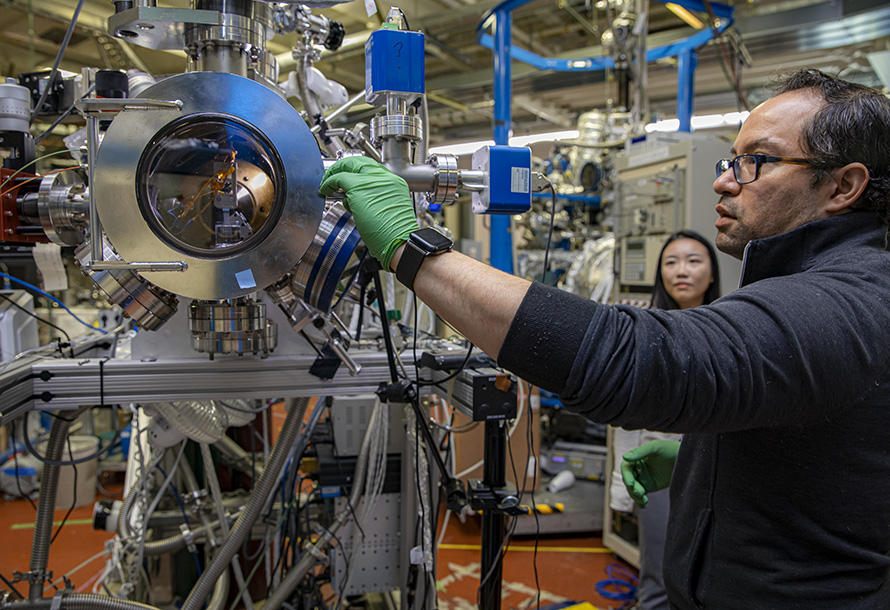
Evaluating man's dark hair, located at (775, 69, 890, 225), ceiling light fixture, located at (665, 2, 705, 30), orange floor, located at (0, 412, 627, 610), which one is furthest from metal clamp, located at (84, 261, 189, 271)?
ceiling light fixture, located at (665, 2, 705, 30)

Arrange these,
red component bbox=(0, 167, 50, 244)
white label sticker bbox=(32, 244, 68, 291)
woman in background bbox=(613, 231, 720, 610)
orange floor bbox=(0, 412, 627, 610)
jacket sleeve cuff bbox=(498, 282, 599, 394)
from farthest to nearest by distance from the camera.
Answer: orange floor bbox=(0, 412, 627, 610)
woman in background bbox=(613, 231, 720, 610)
white label sticker bbox=(32, 244, 68, 291)
red component bbox=(0, 167, 50, 244)
jacket sleeve cuff bbox=(498, 282, 599, 394)

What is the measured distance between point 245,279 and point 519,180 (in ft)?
1.55

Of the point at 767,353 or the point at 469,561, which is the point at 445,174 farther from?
the point at 469,561

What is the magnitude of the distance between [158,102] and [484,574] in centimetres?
102

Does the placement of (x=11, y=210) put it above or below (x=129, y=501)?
above

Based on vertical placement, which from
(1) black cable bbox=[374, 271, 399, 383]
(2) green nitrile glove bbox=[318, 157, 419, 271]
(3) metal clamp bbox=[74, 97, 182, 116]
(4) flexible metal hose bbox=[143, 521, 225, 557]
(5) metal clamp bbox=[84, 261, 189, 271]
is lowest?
(4) flexible metal hose bbox=[143, 521, 225, 557]

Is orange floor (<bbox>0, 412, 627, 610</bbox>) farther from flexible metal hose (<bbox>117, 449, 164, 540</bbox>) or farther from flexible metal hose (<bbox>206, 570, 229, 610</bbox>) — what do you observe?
flexible metal hose (<bbox>206, 570, 229, 610</bbox>)

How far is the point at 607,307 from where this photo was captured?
0.63 m

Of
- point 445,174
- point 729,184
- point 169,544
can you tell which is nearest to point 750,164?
point 729,184

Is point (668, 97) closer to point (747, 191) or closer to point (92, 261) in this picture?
point (747, 191)

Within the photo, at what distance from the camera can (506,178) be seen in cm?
93

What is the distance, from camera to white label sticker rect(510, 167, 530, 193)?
3.05 ft

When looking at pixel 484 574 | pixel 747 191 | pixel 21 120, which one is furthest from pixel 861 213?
pixel 21 120

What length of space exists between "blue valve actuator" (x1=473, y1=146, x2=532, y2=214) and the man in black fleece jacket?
18 cm
